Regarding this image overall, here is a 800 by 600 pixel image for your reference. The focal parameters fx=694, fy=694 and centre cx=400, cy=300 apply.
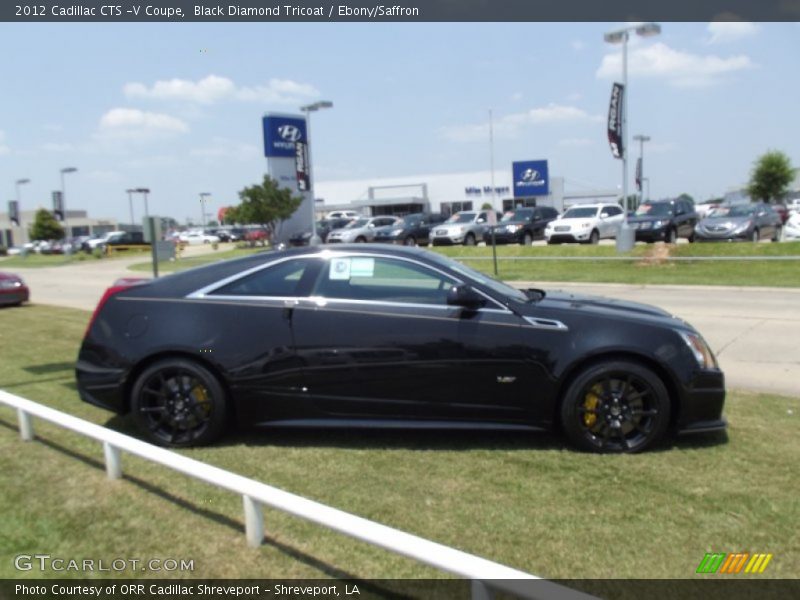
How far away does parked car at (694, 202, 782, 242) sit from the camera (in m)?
24.4

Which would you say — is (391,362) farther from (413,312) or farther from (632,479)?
(632,479)

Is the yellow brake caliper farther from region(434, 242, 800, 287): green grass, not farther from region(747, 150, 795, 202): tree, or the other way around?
region(747, 150, 795, 202): tree

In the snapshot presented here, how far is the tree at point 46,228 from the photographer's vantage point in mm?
64000

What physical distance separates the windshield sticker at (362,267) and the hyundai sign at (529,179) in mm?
60693

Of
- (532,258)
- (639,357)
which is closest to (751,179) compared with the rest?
(532,258)

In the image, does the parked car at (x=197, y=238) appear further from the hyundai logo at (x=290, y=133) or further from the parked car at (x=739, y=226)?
the parked car at (x=739, y=226)

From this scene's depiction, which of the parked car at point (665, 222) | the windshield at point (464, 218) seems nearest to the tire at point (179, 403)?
the parked car at point (665, 222)

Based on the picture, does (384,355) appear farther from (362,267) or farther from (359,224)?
(359,224)

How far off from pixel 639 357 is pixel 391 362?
1.69 meters

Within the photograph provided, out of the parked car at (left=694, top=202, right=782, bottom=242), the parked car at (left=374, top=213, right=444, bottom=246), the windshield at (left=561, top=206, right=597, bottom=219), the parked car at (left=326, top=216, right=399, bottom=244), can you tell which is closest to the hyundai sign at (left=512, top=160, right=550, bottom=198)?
the parked car at (left=326, top=216, right=399, bottom=244)

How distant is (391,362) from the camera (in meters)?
4.87

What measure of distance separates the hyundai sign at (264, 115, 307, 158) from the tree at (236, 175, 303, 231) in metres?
3.37

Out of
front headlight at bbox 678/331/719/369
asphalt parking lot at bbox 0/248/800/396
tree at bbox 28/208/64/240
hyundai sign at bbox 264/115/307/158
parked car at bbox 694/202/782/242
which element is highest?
hyundai sign at bbox 264/115/307/158

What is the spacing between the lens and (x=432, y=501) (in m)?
3.98
